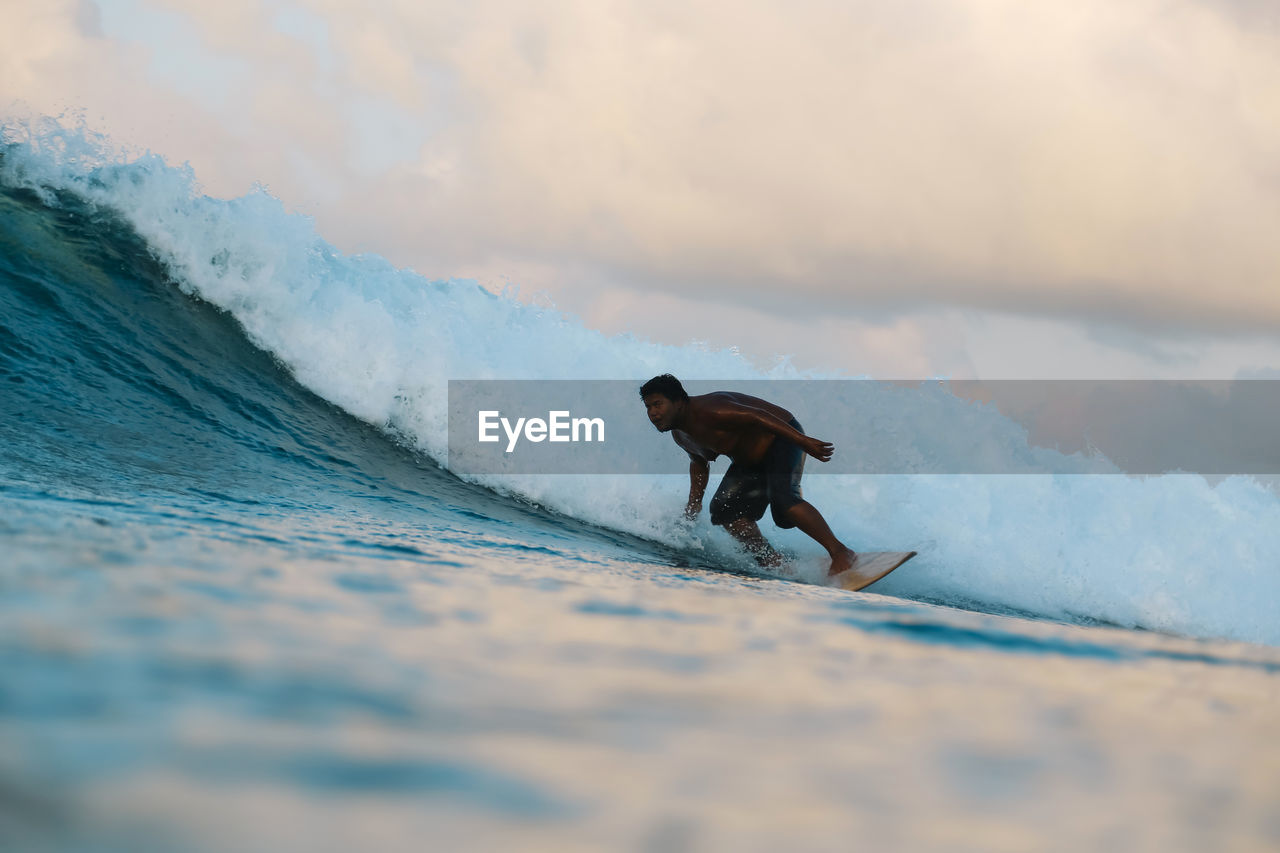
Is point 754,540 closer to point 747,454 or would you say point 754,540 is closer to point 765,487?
Result: point 765,487

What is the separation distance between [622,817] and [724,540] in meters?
5.77

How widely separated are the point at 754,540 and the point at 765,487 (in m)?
0.39

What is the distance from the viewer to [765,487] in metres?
6.14

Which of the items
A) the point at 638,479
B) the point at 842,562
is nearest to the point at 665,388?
the point at 842,562

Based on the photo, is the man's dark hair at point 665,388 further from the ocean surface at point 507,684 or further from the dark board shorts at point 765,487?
the ocean surface at point 507,684

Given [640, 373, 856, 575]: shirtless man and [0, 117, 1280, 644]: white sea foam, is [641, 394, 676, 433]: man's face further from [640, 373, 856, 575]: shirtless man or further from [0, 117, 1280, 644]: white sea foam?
[0, 117, 1280, 644]: white sea foam

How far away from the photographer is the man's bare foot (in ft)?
18.9

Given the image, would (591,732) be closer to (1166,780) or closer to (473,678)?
(473,678)

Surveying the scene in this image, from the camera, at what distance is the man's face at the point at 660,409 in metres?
5.63

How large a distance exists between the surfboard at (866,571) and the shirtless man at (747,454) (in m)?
0.07

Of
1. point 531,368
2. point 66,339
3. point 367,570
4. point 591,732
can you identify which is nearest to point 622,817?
point 591,732

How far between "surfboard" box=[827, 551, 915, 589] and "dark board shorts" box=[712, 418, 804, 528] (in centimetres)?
48

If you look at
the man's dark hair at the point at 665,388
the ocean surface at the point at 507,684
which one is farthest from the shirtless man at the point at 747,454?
the ocean surface at the point at 507,684

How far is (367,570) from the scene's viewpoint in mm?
3049
